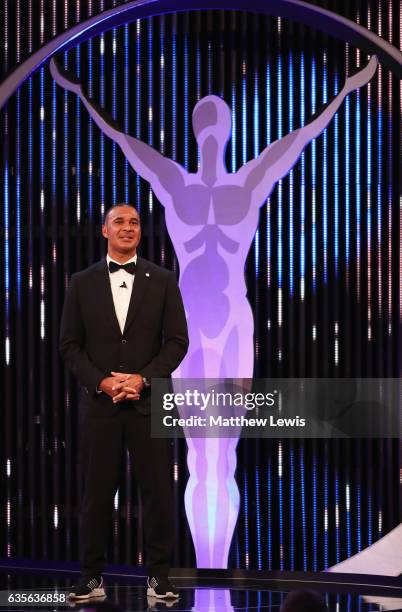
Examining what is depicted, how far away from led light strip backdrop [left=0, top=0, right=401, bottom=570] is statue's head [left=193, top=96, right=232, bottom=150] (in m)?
0.04

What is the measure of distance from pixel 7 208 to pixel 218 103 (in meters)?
1.24

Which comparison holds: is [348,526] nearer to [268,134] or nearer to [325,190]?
[325,190]

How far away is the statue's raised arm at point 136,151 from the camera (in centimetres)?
534

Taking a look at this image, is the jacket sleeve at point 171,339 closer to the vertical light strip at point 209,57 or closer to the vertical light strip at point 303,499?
the vertical light strip at point 303,499

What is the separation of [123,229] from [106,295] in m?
0.30

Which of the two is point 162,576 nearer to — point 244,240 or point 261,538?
point 261,538

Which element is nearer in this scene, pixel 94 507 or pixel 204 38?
pixel 94 507

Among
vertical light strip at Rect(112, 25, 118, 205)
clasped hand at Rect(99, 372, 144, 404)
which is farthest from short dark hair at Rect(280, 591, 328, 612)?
vertical light strip at Rect(112, 25, 118, 205)

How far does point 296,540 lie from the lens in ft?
17.0

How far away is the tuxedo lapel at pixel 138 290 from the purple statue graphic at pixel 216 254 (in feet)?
2.42

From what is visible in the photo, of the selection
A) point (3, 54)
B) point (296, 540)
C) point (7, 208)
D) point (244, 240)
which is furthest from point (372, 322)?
point (3, 54)

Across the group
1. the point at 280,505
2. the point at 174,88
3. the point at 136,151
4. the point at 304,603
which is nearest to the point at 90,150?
the point at 136,151

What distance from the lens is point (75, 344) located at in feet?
14.8

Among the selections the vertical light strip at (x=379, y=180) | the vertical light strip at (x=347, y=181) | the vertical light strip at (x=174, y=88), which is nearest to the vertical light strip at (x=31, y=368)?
the vertical light strip at (x=174, y=88)
